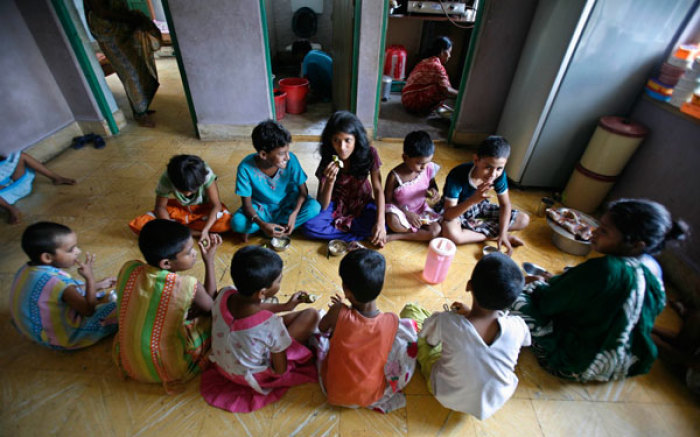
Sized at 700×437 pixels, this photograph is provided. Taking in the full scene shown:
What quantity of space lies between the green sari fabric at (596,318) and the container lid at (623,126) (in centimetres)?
169

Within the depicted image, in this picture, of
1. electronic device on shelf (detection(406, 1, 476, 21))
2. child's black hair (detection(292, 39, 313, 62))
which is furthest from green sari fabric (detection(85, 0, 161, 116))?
electronic device on shelf (detection(406, 1, 476, 21))

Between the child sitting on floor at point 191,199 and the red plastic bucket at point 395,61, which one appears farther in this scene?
the red plastic bucket at point 395,61

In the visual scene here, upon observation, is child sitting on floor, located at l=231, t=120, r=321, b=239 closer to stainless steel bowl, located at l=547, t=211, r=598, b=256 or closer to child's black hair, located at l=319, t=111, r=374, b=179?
child's black hair, located at l=319, t=111, r=374, b=179

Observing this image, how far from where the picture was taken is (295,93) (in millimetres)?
4520

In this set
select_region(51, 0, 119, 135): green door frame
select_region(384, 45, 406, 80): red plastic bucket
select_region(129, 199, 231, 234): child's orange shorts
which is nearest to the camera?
select_region(129, 199, 231, 234): child's orange shorts

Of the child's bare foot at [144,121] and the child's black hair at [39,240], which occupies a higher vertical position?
the child's black hair at [39,240]

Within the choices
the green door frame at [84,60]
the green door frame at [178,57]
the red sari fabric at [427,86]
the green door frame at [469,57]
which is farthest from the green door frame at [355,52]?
the green door frame at [84,60]

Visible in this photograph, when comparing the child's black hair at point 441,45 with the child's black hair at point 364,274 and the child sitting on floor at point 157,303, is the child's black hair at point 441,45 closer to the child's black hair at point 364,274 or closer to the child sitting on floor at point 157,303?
the child's black hair at point 364,274

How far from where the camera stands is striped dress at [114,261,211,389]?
54.5 inches

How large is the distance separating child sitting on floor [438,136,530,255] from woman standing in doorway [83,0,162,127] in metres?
3.96

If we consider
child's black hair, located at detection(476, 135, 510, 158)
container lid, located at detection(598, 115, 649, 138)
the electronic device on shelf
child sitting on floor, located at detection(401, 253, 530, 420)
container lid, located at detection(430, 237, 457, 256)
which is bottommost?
container lid, located at detection(430, 237, 457, 256)

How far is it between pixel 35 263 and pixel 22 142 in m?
2.65

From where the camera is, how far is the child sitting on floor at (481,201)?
207 cm

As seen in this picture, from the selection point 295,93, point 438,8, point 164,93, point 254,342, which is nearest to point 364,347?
point 254,342
